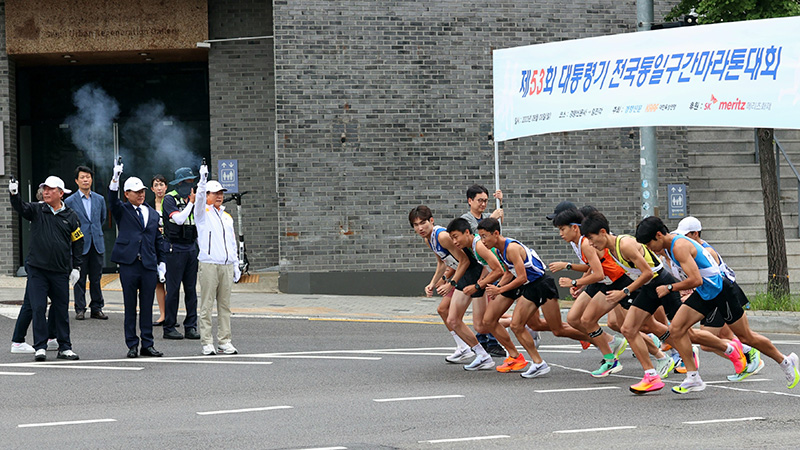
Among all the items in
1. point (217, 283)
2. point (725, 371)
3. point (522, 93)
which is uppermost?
point (522, 93)

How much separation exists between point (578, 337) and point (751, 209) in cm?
996

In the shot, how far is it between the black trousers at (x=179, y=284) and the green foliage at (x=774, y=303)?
7.75 m

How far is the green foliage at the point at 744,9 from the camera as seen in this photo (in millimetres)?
15883

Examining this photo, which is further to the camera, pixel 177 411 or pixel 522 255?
pixel 522 255

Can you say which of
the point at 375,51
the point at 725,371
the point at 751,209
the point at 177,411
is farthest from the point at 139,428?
the point at 751,209

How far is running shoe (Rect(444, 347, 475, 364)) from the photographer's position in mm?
11609

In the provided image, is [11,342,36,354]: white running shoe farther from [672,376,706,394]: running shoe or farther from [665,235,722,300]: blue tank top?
[665,235,722,300]: blue tank top

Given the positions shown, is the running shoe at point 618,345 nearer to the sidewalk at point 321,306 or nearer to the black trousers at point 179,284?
the sidewalk at point 321,306

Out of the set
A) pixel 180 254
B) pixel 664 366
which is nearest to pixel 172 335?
pixel 180 254

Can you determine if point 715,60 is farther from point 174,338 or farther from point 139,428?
point 139,428

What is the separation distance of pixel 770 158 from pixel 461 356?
23.3ft

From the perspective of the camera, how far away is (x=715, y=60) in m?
14.9

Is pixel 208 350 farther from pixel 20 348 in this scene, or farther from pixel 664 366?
pixel 664 366

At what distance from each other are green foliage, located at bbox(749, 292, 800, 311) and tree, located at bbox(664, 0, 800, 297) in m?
0.22
